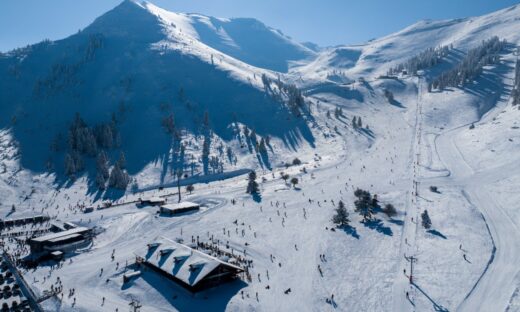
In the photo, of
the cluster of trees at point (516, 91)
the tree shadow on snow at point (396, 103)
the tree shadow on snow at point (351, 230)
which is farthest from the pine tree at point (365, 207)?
the tree shadow on snow at point (396, 103)

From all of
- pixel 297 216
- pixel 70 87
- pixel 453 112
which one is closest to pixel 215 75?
pixel 70 87

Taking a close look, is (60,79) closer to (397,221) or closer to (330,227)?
(330,227)

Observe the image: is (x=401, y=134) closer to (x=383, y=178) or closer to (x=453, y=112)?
(x=453, y=112)

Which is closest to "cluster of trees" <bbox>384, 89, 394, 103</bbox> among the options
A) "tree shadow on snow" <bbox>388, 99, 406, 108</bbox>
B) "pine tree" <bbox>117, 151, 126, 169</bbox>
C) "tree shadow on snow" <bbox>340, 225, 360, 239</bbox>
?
"tree shadow on snow" <bbox>388, 99, 406, 108</bbox>

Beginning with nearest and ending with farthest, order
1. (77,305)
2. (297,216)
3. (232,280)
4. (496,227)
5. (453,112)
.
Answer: (77,305) → (232,280) → (496,227) → (297,216) → (453,112)

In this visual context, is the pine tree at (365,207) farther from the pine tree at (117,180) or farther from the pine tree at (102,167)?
the pine tree at (102,167)

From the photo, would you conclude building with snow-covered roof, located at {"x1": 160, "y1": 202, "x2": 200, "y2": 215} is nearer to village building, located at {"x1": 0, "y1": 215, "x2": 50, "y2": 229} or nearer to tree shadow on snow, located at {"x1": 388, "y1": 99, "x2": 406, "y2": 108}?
village building, located at {"x1": 0, "y1": 215, "x2": 50, "y2": 229}
